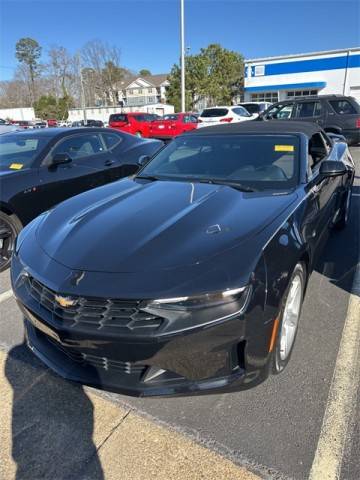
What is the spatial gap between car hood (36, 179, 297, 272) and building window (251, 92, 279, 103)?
125 ft

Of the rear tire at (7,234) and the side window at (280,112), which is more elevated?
the side window at (280,112)

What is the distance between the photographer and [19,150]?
4852mm

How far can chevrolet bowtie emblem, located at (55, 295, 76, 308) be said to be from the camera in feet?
6.05

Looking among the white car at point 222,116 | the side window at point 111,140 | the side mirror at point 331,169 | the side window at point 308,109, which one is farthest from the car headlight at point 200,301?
the white car at point 222,116

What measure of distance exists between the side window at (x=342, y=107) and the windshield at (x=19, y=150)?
9784 millimetres

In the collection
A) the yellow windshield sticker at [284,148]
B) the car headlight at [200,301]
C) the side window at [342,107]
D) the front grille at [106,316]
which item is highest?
the side window at [342,107]

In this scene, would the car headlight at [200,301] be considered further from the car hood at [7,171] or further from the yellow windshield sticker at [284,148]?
the car hood at [7,171]

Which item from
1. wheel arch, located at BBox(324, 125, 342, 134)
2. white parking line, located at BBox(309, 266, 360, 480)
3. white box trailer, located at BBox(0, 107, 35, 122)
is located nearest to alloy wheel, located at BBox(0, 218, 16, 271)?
white parking line, located at BBox(309, 266, 360, 480)

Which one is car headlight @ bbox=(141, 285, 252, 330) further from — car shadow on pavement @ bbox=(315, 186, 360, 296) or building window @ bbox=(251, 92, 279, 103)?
building window @ bbox=(251, 92, 279, 103)

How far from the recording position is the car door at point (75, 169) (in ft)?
15.0

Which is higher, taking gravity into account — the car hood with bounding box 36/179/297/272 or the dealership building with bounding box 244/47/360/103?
the dealership building with bounding box 244/47/360/103

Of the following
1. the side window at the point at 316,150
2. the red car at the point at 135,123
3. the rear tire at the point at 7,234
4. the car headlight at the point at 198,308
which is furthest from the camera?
the red car at the point at 135,123

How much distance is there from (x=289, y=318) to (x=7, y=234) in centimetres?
330

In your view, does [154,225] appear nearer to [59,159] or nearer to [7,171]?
[59,159]
